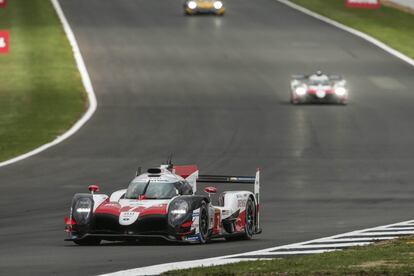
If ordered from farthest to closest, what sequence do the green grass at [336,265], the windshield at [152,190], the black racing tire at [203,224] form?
the windshield at [152,190] < the black racing tire at [203,224] < the green grass at [336,265]

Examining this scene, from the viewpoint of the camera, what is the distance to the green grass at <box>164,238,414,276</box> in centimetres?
1642

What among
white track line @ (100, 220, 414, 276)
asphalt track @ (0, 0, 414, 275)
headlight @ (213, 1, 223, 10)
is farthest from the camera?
headlight @ (213, 1, 223, 10)

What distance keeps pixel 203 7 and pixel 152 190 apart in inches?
2726

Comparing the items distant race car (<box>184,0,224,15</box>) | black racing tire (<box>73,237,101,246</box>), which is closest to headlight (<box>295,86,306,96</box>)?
distant race car (<box>184,0,224,15</box>)

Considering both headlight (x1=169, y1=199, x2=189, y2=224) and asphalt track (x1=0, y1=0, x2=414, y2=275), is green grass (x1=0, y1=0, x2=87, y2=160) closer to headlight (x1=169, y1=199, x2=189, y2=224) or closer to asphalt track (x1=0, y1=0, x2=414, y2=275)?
asphalt track (x1=0, y1=0, x2=414, y2=275)

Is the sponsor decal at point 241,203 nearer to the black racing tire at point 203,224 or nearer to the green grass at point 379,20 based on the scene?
the black racing tire at point 203,224

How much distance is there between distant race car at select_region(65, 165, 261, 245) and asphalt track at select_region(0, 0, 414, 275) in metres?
0.33

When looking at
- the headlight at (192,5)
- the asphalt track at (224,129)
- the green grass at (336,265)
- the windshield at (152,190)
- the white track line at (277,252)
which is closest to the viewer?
the green grass at (336,265)

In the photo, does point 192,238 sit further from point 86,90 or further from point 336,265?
point 86,90

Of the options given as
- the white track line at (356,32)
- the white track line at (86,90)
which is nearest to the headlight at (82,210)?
the white track line at (86,90)

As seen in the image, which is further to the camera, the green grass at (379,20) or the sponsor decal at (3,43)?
the green grass at (379,20)

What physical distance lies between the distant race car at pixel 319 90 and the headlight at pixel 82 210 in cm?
3802

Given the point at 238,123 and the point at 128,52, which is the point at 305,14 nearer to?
the point at 128,52

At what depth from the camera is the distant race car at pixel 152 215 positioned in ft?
74.3
